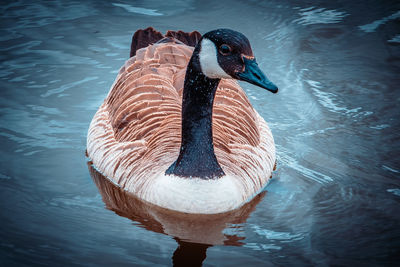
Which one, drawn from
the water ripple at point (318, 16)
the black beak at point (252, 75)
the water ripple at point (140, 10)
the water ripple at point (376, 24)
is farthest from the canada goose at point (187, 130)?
the water ripple at point (376, 24)

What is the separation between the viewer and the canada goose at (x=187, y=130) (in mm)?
4965

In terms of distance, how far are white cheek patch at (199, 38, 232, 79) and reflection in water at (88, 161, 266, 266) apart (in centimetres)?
150

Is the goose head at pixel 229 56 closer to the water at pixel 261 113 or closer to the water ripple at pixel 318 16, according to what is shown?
the water at pixel 261 113

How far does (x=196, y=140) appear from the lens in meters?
5.32

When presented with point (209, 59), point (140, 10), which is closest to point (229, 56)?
point (209, 59)

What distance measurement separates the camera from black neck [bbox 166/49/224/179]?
17.1 ft

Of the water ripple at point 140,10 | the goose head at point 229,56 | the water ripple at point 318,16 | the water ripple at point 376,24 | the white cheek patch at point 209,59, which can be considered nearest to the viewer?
the goose head at point 229,56

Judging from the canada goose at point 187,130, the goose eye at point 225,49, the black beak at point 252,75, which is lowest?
the canada goose at point 187,130

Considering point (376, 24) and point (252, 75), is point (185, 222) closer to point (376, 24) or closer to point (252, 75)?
point (252, 75)

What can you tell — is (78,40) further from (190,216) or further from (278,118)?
(190,216)

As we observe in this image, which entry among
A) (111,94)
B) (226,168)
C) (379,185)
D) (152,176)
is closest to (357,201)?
(379,185)

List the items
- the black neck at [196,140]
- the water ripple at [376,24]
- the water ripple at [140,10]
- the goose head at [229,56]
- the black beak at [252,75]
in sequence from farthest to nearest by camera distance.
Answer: the water ripple at [140,10] → the water ripple at [376,24] → the black neck at [196,140] → the goose head at [229,56] → the black beak at [252,75]

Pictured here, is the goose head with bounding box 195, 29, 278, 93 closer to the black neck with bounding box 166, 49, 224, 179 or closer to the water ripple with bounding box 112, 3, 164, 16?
the black neck with bounding box 166, 49, 224, 179

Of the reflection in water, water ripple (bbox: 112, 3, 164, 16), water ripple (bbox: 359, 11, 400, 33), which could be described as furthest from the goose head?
water ripple (bbox: 359, 11, 400, 33)
